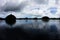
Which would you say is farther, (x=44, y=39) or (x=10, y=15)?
(x=10, y=15)

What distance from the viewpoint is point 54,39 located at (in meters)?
18.6

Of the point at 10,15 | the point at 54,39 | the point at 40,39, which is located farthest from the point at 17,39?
the point at 10,15

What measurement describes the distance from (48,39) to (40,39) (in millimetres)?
928

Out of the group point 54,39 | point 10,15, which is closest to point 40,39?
point 54,39

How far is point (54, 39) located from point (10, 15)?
161938 mm

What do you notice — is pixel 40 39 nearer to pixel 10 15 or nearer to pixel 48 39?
pixel 48 39

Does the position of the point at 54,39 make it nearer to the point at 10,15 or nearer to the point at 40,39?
the point at 40,39

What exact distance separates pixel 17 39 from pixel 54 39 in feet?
13.7

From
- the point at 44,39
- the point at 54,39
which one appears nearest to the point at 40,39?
the point at 44,39

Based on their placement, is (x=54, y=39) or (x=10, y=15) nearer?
(x=54, y=39)

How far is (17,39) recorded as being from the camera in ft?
61.0

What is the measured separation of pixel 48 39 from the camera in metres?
18.6

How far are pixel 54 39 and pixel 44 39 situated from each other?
1.14 m

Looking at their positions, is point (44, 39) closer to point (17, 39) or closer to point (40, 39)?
point (40, 39)
